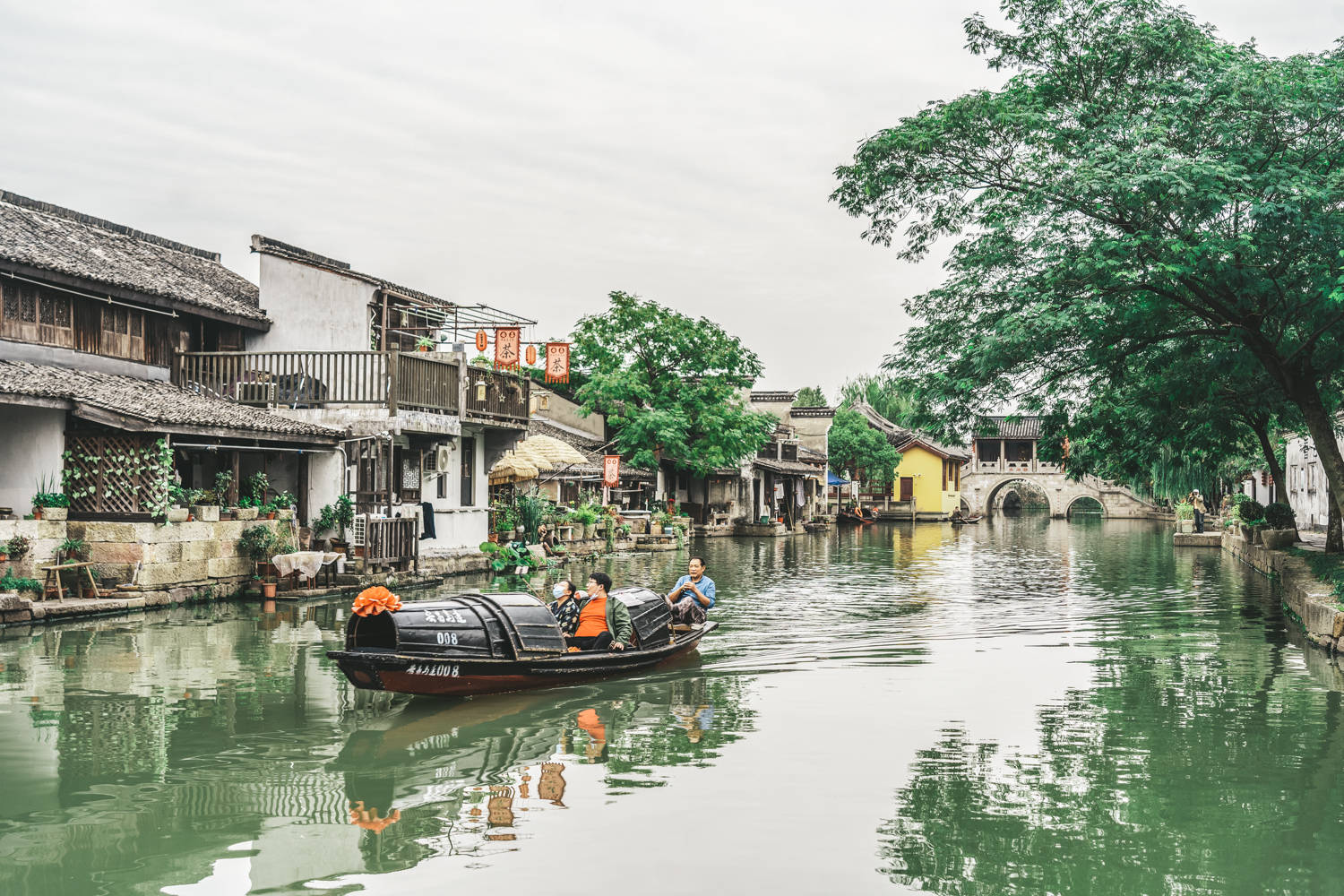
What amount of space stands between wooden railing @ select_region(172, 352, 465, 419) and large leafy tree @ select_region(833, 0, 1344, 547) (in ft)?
30.2

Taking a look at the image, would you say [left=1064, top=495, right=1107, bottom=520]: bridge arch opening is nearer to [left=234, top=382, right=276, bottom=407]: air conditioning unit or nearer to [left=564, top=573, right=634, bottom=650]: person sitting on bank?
[left=234, top=382, right=276, bottom=407]: air conditioning unit

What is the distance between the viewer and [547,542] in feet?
Answer: 99.9

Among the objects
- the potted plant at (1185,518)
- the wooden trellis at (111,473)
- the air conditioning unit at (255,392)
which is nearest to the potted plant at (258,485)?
the air conditioning unit at (255,392)

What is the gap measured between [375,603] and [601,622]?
9.82 ft

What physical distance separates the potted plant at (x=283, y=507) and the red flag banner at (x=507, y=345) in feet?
22.3

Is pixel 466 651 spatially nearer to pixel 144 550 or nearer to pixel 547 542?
pixel 144 550

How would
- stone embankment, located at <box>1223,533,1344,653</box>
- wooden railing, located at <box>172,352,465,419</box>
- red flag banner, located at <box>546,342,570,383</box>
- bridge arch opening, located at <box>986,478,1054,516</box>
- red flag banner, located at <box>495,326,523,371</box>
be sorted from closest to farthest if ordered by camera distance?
stone embankment, located at <box>1223,533,1344,653</box>, wooden railing, located at <box>172,352,465,419</box>, red flag banner, located at <box>495,326,523,371</box>, red flag banner, located at <box>546,342,570,383</box>, bridge arch opening, located at <box>986,478,1054,516</box>

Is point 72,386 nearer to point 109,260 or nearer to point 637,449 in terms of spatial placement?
point 109,260

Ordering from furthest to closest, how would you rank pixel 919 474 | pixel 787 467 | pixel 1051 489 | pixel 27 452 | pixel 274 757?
pixel 1051 489 → pixel 919 474 → pixel 787 467 → pixel 27 452 → pixel 274 757

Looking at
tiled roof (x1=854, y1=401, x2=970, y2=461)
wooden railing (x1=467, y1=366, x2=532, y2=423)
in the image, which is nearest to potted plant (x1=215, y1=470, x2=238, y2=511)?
wooden railing (x1=467, y1=366, x2=532, y2=423)

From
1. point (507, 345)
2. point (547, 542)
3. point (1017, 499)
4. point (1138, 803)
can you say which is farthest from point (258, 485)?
point (1017, 499)

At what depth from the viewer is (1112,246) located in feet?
49.8

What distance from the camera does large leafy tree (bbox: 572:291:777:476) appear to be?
41312 millimetres

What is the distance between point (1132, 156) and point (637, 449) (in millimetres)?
28109
